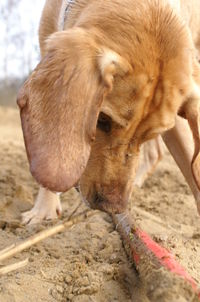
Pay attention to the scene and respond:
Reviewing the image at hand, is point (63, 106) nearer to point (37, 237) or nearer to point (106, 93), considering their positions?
point (106, 93)

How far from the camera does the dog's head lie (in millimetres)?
2922

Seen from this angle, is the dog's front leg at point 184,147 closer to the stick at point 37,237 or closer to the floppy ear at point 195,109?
the floppy ear at point 195,109

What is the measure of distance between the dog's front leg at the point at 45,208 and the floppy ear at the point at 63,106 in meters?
1.67

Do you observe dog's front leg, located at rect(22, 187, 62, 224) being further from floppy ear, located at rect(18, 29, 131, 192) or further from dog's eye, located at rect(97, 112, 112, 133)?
floppy ear, located at rect(18, 29, 131, 192)

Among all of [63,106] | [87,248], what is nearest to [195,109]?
[63,106]

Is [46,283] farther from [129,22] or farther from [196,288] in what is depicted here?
[129,22]

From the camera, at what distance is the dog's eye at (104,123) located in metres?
3.27

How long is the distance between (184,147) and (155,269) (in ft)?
5.28

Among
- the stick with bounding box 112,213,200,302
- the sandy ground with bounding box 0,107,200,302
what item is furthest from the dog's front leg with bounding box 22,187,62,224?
the stick with bounding box 112,213,200,302

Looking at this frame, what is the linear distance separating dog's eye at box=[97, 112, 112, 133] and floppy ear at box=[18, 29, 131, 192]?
268 millimetres

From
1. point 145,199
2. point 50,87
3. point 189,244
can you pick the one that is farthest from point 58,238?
point 145,199

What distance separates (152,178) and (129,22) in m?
3.77

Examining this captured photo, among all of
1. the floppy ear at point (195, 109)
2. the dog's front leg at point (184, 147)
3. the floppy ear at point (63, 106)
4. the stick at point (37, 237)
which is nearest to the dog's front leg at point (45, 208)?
the stick at point (37, 237)

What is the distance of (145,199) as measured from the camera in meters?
5.55
